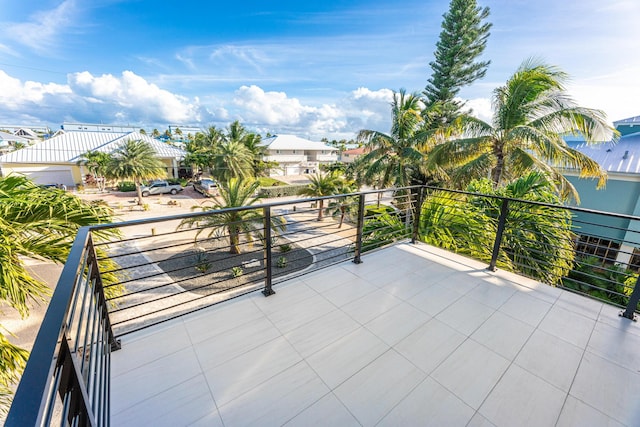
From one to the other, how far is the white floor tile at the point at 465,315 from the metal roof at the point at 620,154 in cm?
1015

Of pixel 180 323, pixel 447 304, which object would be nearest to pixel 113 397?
pixel 180 323

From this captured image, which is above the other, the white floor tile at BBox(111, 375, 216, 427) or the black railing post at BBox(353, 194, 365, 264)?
the black railing post at BBox(353, 194, 365, 264)

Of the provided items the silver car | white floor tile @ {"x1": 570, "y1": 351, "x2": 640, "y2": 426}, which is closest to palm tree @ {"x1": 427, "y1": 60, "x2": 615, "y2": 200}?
white floor tile @ {"x1": 570, "y1": 351, "x2": 640, "y2": 426}

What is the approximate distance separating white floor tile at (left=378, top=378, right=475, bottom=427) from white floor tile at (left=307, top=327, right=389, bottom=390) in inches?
13.9

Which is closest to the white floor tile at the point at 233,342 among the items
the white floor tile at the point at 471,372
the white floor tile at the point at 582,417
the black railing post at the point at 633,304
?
the white floor tile at the point at 471,372

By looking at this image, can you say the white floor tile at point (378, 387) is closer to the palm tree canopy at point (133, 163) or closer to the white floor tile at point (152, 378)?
the white floor tile at point (152, 378)

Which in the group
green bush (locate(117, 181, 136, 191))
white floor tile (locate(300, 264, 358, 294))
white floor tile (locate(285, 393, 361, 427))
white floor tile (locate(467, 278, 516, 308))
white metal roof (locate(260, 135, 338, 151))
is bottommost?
green bush (locate(117, 181, 136, 191))

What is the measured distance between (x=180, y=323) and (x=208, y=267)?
7736 mm

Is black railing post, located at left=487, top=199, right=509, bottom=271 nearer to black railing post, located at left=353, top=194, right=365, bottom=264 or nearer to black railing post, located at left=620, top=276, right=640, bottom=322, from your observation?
black railing post, located at left=620, top=276, right=640, bottom=322

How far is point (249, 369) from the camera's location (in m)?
1.82

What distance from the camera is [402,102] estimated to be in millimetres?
10602

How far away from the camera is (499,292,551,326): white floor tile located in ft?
7.95

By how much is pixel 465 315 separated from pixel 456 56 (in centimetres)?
1564

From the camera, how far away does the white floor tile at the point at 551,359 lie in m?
1.81
